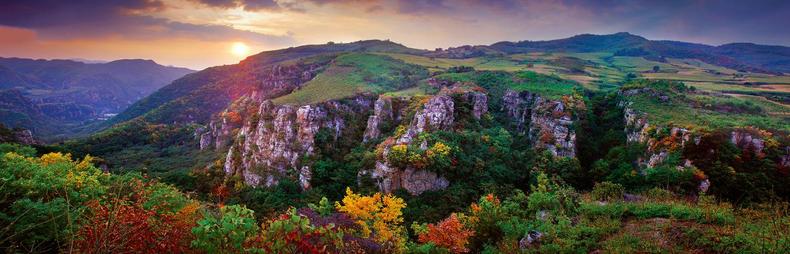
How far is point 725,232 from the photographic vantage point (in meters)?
12.2

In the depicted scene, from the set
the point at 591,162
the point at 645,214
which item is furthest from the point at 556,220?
the point at 591,162

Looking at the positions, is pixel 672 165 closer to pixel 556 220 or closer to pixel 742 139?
pixel 742 139

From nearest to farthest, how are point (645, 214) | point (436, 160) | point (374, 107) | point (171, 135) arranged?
point (645, 214) < point (436, 160) < point (374, 107) < point (171, 135)

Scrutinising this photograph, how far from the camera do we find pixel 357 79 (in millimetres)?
85938

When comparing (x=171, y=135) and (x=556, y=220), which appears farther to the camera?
(x=171, y=135)

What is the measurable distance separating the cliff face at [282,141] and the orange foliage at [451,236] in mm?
31712

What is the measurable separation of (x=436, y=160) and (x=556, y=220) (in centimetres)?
2770

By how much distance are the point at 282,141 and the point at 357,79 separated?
3245 cm

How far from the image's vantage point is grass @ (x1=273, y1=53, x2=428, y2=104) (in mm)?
71312

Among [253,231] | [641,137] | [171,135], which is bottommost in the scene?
[171,135]

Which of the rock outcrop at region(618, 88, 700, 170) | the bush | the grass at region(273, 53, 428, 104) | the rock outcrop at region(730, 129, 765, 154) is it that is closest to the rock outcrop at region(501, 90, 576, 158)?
the rock outcrop at region(618, 88, 700, 170)

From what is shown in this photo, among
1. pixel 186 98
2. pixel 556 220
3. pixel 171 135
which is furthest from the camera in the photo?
pixel 186 98

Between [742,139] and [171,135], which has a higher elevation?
[742,139]

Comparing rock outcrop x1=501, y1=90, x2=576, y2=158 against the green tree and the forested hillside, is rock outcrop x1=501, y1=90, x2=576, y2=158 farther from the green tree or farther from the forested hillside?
the green tree
